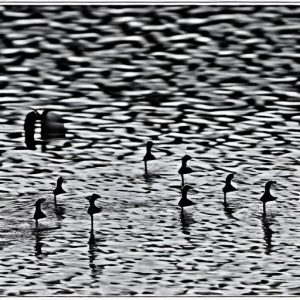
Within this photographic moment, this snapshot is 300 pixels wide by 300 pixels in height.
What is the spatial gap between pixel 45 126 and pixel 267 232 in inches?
199

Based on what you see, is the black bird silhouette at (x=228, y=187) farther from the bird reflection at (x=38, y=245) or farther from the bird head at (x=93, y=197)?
the bird reflection at (x=38, y=245)

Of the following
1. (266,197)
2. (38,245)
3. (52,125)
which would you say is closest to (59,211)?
(38,245)

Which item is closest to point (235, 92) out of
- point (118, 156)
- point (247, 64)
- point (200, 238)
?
point (247, 64)

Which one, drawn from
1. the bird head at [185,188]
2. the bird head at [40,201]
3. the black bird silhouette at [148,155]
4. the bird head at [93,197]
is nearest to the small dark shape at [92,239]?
the bird head at [93,197]

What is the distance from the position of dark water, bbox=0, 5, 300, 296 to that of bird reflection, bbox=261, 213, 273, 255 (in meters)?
0.03

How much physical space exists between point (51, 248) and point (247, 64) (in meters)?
7.66

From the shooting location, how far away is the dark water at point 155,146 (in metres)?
18.9

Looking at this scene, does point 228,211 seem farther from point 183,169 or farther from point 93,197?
point 93,197

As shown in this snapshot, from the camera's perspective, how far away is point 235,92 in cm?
2528

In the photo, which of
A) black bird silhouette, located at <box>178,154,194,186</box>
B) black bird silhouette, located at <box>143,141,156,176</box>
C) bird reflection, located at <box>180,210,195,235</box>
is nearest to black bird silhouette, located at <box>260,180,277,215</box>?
bird reflection, located at <box>180,210,195,235</box>

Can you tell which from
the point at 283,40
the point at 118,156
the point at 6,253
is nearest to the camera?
the point at 6,253

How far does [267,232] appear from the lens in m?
20.1

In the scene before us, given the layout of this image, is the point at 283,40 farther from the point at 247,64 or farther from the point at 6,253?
the point at 6,253

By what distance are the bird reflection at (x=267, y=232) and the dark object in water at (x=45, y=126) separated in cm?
407
